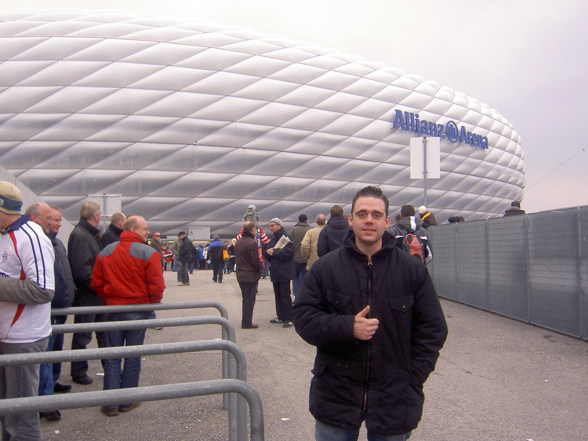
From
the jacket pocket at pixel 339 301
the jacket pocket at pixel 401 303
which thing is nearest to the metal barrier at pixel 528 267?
the jacket pocket at pixel 401 303

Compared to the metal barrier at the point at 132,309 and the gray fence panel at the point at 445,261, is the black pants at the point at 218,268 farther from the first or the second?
the metal barrier at the point at 132,309

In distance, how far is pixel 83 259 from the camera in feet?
20.0

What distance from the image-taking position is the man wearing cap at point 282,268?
9.66 meters

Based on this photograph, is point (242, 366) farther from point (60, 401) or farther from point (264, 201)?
point (264, 201)

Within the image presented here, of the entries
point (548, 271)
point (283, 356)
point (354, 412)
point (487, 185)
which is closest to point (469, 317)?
point (548, 271)

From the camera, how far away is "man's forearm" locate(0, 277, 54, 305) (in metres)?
3.47

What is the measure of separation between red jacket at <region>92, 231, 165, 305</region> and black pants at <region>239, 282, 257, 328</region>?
13.3 feet

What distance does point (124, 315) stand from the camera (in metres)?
5.62

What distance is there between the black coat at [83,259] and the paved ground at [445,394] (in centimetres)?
89

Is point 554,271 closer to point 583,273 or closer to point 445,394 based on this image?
point 583,273

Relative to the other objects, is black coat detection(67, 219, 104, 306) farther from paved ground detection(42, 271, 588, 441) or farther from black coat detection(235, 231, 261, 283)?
black coat detection(235, 231, 261, 283)

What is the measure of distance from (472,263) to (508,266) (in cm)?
181

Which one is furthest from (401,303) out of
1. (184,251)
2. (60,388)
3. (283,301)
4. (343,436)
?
(184,251)

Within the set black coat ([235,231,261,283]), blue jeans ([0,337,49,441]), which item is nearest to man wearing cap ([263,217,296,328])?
black coat ([235,231,261,283])
